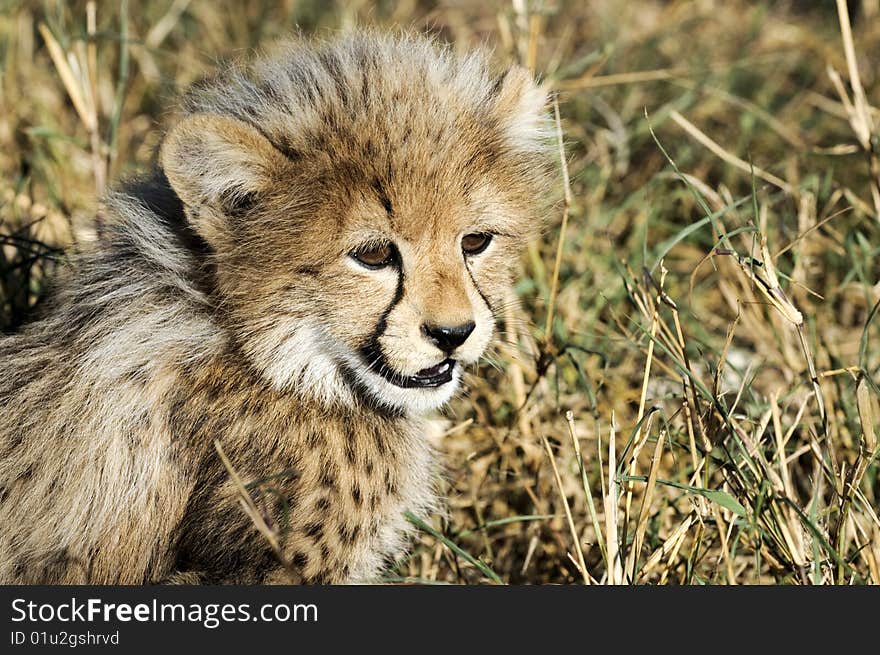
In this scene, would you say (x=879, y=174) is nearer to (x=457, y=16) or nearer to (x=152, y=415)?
(x=152, y=415)

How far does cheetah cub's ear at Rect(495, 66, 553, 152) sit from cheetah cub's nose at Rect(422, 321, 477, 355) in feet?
2.21

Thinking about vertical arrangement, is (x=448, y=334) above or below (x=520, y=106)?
below

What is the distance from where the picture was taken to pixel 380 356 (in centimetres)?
269

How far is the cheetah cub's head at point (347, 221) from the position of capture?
262 centimetres

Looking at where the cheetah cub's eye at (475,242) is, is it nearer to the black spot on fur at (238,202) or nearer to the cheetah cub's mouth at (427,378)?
the cheetah cub's mouth at (427,378)

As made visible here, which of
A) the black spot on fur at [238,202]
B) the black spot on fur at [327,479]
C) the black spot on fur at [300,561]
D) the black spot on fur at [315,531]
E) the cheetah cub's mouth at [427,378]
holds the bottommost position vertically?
the black spot on fur at [300,561]

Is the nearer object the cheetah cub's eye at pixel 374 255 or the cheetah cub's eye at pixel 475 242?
the cheetah cub's eye at pixel 374 255

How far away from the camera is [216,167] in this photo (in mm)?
2592

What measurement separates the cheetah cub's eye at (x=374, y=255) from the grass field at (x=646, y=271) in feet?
2.02

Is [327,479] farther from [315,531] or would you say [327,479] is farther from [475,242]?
[475,242]

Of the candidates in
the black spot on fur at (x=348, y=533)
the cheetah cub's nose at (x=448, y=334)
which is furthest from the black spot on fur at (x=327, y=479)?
the cheetah cub's nose at (x=448, y=334)

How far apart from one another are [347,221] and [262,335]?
1.23ft

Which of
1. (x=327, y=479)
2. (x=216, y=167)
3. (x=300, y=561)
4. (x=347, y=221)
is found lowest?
(x=300, y=561)

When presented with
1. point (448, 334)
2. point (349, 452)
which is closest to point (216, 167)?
point (448, 334)
